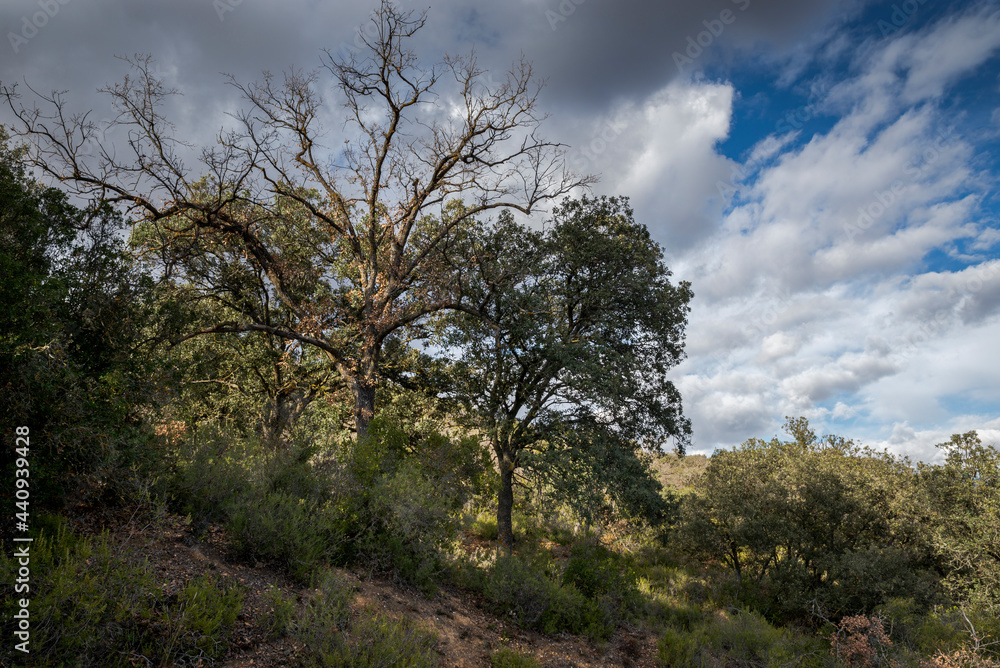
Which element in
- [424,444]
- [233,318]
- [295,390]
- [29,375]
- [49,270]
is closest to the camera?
[29,375]

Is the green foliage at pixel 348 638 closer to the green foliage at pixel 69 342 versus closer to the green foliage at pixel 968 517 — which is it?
the green foliage at pixel 69 342

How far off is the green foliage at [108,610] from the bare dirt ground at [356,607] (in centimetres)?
27

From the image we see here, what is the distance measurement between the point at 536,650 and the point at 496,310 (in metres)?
9.57

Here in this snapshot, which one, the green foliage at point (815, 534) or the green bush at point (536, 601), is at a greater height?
the green foliage at point (815, 534)

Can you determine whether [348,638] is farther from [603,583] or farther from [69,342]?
[603,583]

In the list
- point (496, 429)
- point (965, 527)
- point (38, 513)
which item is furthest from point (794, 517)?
point (38, 513)

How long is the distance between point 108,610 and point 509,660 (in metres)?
5.09

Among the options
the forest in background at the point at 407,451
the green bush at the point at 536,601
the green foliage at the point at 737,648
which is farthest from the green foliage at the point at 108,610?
the green foliage at the point at 737,648

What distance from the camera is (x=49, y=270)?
6.96 meters

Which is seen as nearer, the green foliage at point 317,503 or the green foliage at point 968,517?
the green foliage at point 317,503

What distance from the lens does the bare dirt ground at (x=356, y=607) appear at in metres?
5.37

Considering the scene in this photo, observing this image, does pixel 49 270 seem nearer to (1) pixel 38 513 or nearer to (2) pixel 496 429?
(1) pixel 38 513

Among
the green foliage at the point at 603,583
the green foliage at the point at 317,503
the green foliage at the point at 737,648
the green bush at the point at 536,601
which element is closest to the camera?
the green foliage at the point at 317,503

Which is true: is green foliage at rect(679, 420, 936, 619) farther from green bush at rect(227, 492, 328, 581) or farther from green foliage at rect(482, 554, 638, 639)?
green bush at rect(227, 492, 328, 581)
